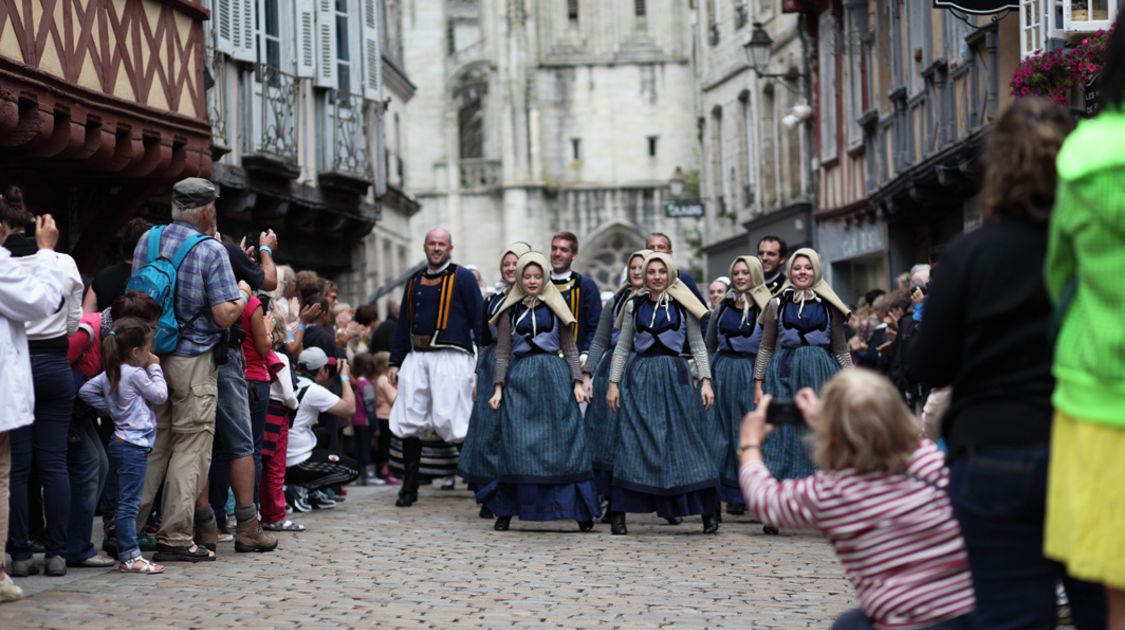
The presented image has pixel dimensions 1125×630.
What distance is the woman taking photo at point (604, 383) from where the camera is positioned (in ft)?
41.5

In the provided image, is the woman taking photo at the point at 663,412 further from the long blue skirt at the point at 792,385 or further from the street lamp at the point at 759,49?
the street lamp at the point at 759,49

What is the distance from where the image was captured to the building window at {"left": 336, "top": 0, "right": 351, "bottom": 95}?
27297 mm

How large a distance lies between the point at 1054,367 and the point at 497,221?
2547 inches

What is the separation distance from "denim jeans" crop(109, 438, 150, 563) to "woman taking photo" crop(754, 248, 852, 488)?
4555 millimetres

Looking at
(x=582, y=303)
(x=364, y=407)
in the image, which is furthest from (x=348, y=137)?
(x=582, y=303)

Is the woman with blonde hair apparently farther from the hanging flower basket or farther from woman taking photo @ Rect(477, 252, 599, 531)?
the hanging flower basket

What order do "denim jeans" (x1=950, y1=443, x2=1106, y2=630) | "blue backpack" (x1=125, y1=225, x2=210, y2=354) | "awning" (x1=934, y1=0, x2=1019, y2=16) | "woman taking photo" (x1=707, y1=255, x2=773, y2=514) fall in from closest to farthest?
"denim jeans" (x1=950, y1=443, x2=1106, y2=630) < "blue backpack" (x1=125, y1=225, x2=210, y2=354) < "woman taking photo" (x1=707, y1=255, x2=773, y2=514) < "awning" (x1=934, y1=0, x2=1019, y2=16)

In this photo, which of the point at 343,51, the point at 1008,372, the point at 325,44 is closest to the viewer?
the point at 1008,372

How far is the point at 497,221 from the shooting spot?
6869 centimetres

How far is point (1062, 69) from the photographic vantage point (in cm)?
1396

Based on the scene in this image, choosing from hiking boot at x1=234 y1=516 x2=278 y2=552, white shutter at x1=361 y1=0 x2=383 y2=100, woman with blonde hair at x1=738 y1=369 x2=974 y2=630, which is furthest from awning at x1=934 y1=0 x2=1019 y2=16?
white shutter at x1=361 y1=0 x2=383 y2=100

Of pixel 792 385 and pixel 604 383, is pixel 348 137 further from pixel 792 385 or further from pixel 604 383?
pixel 792 385

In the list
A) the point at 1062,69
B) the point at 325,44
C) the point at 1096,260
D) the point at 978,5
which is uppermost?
the point at 325,44

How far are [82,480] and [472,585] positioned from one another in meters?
2.11
